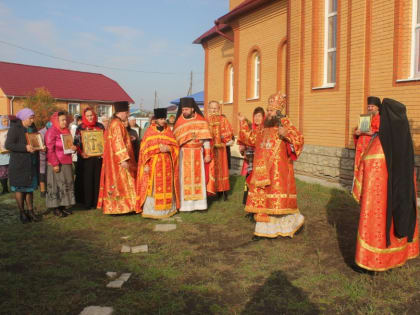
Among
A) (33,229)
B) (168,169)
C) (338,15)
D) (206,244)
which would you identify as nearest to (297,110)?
(338,15)

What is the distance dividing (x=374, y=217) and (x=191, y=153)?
13.3ft

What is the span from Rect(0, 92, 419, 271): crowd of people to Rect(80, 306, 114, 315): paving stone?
2.56m

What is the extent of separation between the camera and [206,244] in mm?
5648

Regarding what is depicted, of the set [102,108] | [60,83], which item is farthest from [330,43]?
[60,83]

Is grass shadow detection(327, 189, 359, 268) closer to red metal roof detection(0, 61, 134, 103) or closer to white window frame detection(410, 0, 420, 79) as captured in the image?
white window frame detection(410, 0, 420, 79)

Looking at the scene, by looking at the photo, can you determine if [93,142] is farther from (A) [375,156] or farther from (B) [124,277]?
(A) [375,156]

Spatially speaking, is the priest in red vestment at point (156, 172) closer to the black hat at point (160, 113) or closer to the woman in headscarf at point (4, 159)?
the black hat at point (160, 113)

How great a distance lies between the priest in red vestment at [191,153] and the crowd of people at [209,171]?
2 centimetres

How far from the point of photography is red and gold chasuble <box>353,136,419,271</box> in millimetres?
4059

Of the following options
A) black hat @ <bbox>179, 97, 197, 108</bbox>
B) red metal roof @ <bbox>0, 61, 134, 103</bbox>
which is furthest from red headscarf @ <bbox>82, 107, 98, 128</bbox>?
red metal roof @ <bbox>0, 61, 134, 103</bbox>

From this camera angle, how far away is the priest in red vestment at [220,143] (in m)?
8.78

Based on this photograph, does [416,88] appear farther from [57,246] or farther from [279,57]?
[57,246]

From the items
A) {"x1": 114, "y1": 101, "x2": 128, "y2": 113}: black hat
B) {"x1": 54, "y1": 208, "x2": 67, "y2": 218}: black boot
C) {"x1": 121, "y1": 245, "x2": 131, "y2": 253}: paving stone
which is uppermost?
{"x1": 114, "y1": 101, "x2": 128, "y2": 113}: black hat

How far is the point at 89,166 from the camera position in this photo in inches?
305
